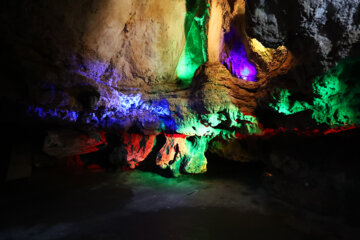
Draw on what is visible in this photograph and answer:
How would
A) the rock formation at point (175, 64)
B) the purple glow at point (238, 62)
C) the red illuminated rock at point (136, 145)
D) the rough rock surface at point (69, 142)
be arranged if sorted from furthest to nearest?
the red illuminated rock at point (136, 145) < the rough rock surface at point (69, 142) < the purple glow at point (238, 62) < the rock formation at point (175, 64)

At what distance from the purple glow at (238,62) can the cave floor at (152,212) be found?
113 inches

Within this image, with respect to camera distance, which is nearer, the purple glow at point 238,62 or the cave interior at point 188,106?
the cave interior at point 188,106

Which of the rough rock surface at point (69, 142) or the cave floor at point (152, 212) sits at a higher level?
the rough rock surface at point (69, 142)

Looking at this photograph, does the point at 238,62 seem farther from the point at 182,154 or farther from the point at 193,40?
the point at 182,154

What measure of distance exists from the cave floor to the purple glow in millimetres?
2865

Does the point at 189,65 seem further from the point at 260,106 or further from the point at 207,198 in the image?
the point at 207,198

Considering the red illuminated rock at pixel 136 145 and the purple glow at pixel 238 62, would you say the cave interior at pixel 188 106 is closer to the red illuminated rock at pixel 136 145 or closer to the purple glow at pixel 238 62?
the purple glow at pixel 238 62

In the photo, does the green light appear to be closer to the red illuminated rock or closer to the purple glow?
the purple glow

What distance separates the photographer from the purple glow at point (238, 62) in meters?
3.99

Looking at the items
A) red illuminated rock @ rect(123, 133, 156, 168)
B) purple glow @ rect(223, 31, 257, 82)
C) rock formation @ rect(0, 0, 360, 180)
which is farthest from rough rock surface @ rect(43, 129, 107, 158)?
purple glow @ rect(223, 31, 257, 82)

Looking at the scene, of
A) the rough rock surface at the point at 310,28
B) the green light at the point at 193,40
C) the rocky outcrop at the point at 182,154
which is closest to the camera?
the rough rock surface at the point at 310,28

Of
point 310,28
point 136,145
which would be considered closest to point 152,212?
point 136,145

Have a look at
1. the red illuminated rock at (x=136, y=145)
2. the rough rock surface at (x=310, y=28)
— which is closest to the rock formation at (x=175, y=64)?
the rough rock surface at (x=310, y=28)

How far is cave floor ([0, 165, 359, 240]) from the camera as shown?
343 centimetres
